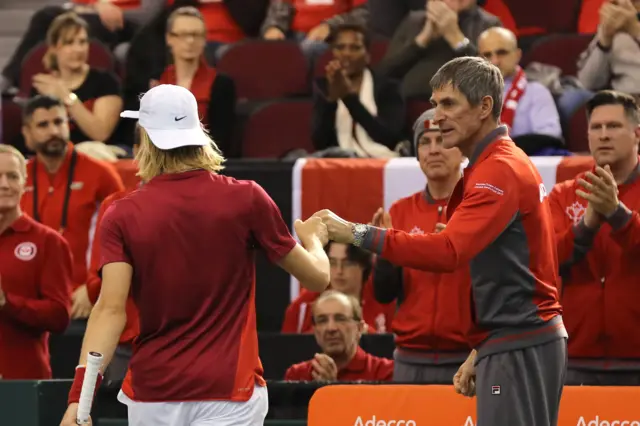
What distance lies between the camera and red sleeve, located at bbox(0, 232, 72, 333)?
6.93 metres

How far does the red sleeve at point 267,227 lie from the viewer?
15.1 feet

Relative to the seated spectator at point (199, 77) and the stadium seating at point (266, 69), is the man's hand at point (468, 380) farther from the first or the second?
the stadium seating at point (266, 69)

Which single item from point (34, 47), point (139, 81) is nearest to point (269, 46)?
point (139, 81)

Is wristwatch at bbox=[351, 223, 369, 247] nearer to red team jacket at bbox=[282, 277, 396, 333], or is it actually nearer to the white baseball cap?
the white baseball cap

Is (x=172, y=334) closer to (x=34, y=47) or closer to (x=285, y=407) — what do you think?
(x=285, y=407)

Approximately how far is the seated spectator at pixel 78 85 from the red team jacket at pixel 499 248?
4.76 m

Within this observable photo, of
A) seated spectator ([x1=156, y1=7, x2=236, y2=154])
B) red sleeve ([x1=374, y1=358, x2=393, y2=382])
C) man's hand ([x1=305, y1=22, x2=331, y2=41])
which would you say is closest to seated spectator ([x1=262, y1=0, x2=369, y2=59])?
man's hand ([x1=305, y1=22, x2=331, y2=41])

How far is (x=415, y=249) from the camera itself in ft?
15.4

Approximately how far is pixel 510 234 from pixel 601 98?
2.11 meters

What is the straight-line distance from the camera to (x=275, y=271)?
27.8 ft

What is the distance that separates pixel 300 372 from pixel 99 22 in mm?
4873

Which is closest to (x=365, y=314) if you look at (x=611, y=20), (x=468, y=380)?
(x=611, y=20)

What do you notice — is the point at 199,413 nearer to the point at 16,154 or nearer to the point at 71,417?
the point at 71,417

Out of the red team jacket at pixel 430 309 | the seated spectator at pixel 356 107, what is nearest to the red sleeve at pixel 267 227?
the red team jacket at pixel 430 309
